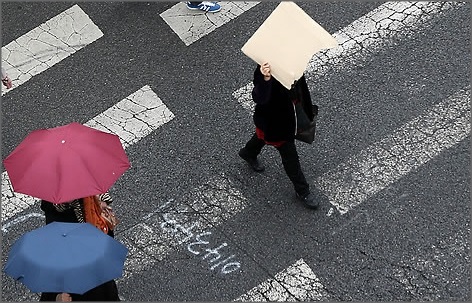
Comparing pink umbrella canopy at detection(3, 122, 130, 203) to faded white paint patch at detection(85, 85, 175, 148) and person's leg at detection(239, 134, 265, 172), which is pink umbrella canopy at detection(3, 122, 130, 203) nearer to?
person's leg at detection(239, 134, 265, 172)

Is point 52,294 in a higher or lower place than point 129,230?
higher

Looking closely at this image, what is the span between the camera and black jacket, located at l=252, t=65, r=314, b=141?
577cm

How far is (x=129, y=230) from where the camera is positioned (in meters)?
6.69

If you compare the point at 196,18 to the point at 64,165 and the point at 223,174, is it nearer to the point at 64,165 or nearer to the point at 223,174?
the point at 223,174

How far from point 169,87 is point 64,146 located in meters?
2.69

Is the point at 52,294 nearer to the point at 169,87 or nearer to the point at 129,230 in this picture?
the point at 129,230

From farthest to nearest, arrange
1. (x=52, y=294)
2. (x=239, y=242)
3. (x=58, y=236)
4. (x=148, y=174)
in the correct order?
(x=148, y=174), (x=239, y=242), (x=52, y=294), (x=58, y=236)

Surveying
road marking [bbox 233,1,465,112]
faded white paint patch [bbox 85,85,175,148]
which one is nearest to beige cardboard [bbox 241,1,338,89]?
road marking [bbox 233,1,465,112]

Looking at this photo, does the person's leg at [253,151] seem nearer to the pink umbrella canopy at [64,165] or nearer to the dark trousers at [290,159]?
the dark trousers at [290,159]

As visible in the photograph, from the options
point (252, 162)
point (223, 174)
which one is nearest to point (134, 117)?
point (223, 174)

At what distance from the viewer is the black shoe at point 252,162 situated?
6.87 metres

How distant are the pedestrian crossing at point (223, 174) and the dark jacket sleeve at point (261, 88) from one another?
1.26 meters

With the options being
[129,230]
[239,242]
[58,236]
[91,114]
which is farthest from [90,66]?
[58,236]

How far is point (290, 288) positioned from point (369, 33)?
9.25 ft
